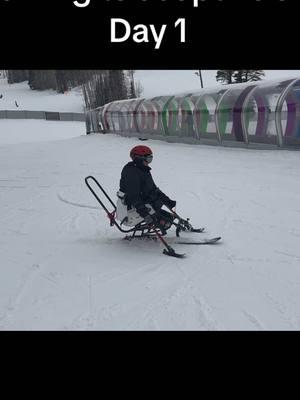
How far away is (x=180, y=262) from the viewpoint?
6250mm

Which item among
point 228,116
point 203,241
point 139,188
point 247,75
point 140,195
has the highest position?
point 139,188

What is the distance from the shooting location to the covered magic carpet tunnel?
50.4 feet

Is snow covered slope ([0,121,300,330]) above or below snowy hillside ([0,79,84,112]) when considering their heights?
above

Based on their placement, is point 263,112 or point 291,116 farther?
point 263,112

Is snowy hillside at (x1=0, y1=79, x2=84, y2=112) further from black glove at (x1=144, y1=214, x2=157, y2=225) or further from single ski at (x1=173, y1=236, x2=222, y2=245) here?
black glove at (x1=144, y1=214, x2=157, y2=225)

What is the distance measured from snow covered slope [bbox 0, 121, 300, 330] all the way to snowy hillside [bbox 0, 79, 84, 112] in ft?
197

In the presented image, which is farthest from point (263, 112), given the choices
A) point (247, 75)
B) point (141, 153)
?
point (247, 75)

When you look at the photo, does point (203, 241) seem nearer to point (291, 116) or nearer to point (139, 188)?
point (139, 188)

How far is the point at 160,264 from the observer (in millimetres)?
6191

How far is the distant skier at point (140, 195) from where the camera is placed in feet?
21.4

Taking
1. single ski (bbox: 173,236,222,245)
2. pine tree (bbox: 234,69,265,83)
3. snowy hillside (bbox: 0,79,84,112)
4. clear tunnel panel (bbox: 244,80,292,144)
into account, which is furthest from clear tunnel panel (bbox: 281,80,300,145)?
snowy hillside (bbox: 0,79,84,112)

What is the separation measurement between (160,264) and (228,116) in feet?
43.3
